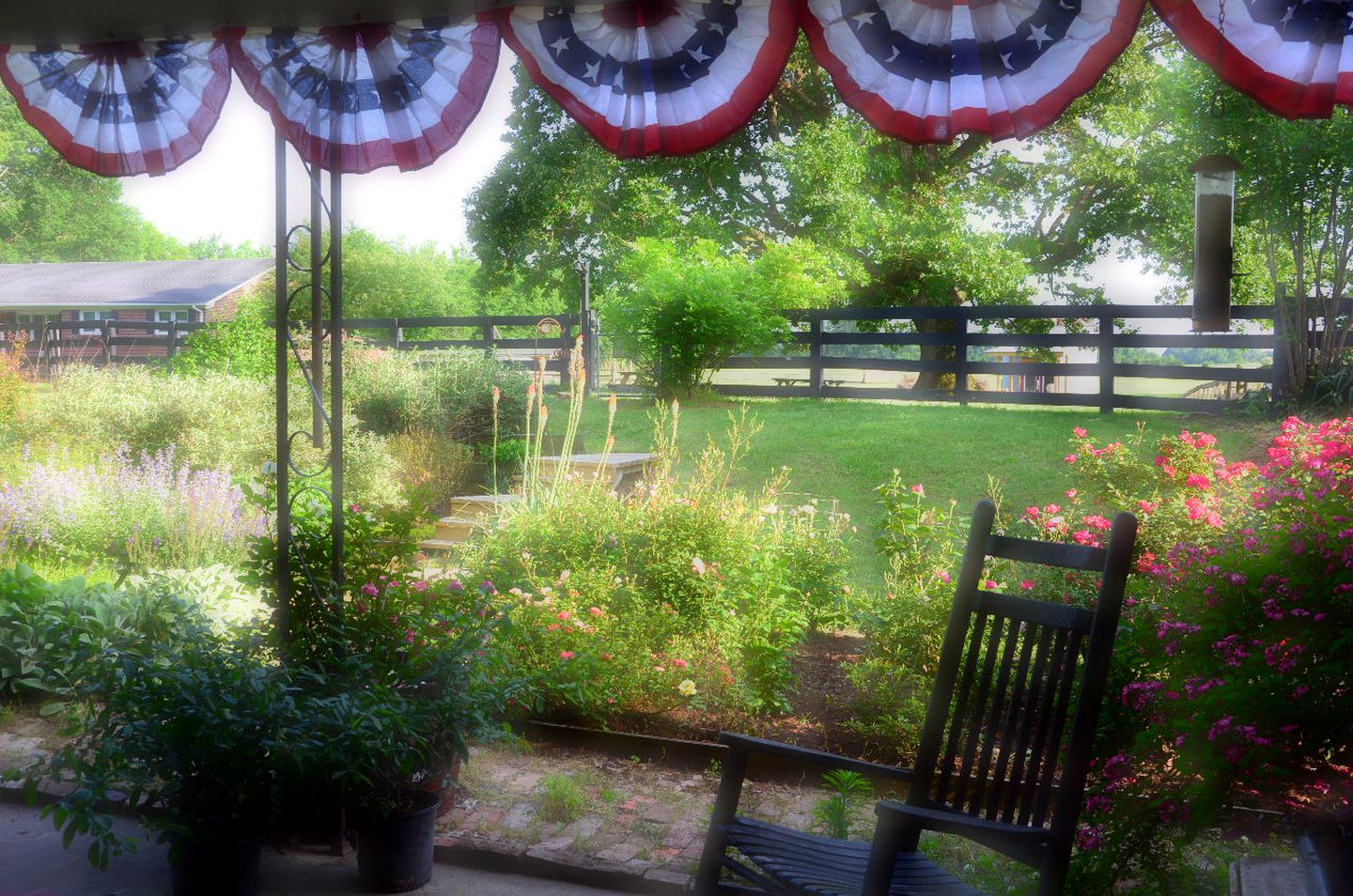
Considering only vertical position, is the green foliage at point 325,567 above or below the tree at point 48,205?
below

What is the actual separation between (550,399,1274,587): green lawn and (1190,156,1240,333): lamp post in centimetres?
224

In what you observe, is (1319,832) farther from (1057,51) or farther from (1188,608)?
(1057,51)

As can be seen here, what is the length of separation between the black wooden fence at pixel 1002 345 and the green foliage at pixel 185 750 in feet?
20.5

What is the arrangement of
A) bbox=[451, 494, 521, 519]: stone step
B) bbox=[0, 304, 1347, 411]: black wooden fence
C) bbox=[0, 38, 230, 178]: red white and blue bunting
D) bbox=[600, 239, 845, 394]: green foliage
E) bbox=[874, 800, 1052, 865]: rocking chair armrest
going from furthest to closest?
1. bbox=[600, 239, 845, 394]: green foliage
2. bbox=[0, 304, 1347, 411]: black wooden fence
3. bbox=[451, 494, 521, 519]: stone step
4. bbox=[0, 38, 230, 178]: red white and blue bunting
5. bbox=[874, 800, 1052, 865]: rocking chair armrest

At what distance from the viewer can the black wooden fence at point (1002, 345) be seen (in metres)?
7.18

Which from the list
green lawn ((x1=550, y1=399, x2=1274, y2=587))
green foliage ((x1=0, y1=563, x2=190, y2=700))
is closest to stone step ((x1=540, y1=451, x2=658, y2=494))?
green lawn ((x1=550, y1=399, x2=1274, y2=587))

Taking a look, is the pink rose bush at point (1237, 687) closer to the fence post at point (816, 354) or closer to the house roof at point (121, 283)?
the fence post at point (816, 354)

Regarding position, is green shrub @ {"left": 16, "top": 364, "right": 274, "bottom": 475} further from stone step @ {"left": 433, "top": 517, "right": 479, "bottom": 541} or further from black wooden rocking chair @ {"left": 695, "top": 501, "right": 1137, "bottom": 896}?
black wooden rocking chair @ {"left": 695, "top": 501, "right": 1137, "bottom": 896}

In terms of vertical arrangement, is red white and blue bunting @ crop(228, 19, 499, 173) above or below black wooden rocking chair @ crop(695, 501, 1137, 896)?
above

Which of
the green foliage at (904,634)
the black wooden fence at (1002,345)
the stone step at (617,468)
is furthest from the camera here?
the black wooden fence at (1002,345)

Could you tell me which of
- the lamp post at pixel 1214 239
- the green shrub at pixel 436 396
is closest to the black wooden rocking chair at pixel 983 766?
the lamp post at pixel 1214 239

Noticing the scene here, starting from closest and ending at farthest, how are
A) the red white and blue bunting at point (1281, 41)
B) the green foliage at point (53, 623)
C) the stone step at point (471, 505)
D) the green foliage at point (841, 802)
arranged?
1. the red white and blue bunting at point (1281, 41)
2. the green foliage at point (841, 802)
3. the green foliage at point (53, 623)
4. the stone step at point (471, 505)

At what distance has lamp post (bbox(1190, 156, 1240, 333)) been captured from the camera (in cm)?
344

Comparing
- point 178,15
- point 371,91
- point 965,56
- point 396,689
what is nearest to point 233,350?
point 178,15
